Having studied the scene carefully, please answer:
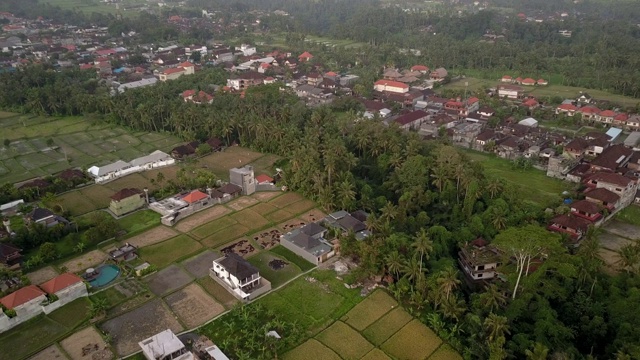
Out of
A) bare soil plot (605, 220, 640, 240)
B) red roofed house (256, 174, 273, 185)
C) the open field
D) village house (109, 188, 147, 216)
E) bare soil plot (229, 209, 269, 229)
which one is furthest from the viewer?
the open field

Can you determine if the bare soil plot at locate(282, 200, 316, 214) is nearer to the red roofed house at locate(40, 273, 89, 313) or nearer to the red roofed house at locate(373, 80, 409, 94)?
the red roofed house at locate(40, 273, 89, 313)

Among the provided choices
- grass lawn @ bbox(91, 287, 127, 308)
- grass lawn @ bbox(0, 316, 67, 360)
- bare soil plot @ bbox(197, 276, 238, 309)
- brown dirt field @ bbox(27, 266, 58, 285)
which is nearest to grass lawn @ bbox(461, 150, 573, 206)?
bare soil plot @ bbox(197, 276, 238, 309)

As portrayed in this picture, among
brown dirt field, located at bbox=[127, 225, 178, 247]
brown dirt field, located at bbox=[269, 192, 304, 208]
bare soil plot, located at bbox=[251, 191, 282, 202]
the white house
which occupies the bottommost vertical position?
bare soil plot, located at bbox=[251, 191, 282, 202]

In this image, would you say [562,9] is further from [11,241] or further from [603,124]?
[11,241]

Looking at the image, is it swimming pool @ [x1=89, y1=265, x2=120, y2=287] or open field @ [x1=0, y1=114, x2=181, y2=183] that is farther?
open field @ [x1=0, y1=114, x2=181, y2=183]

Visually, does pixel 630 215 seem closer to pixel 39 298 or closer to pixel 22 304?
pixel 39 298

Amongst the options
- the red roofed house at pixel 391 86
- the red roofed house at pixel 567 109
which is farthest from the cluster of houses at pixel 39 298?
the red roofed house at pixel 567 109
